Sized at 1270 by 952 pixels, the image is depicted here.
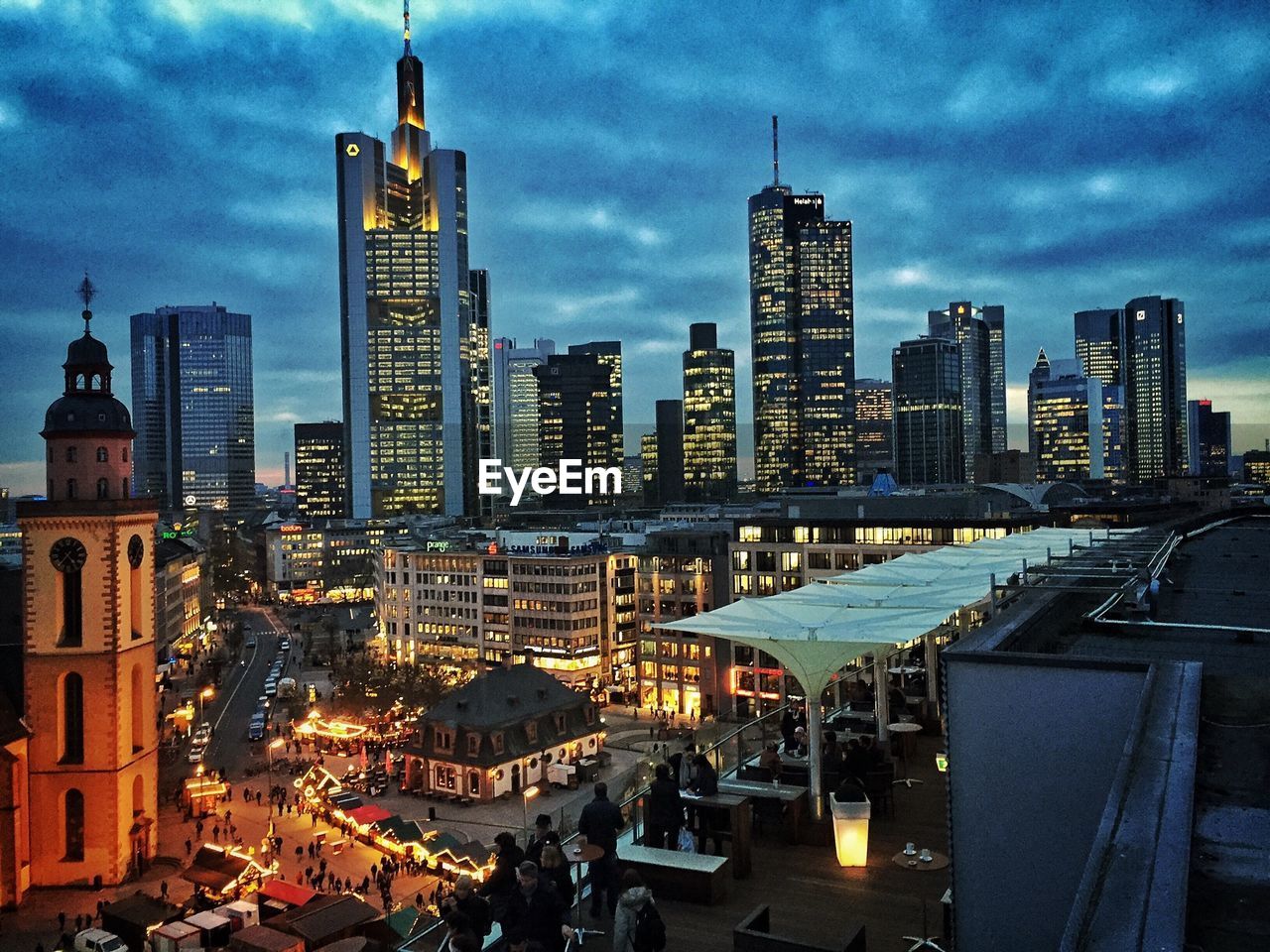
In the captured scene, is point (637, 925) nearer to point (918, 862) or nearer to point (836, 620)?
point (918, 862)

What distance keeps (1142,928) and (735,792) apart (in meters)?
8.67

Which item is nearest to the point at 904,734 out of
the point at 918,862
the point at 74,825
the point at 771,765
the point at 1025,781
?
the point at 771,765

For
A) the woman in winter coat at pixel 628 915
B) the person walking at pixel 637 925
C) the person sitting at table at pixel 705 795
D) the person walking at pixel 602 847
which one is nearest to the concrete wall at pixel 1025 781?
the person walking at pixel 637 925

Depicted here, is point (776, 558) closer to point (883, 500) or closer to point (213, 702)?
point (883, 500)

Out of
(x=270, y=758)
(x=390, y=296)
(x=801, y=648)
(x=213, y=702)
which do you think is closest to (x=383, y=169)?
(x=390, y=296)

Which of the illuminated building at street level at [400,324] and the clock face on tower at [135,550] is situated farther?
the illuminated building at street level at [400,324]

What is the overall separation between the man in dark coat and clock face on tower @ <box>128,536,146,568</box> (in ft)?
106

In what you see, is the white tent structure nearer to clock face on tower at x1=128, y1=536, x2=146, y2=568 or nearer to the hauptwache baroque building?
the hauptwache baroque building

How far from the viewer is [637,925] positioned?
750cm

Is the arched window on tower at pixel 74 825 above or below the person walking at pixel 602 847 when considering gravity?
below

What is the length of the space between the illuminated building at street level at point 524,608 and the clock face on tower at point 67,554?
4297cm

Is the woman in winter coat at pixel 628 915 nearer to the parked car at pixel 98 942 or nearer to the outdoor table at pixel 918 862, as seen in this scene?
the outdoor table at pixel 918 862

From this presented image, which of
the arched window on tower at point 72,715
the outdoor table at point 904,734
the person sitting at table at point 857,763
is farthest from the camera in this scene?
the arched window on tower at point 72,715

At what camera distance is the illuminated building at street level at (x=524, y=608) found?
258 ft
